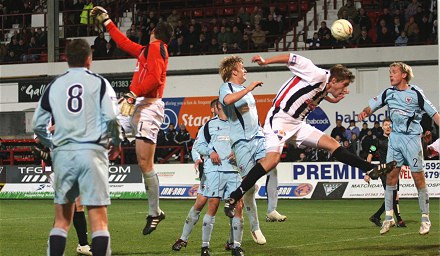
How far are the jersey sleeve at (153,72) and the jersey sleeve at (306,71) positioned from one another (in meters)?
1.85

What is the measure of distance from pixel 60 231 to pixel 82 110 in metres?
1.21

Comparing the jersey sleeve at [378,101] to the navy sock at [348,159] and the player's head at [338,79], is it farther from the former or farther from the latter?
the navy sock at [348,159]

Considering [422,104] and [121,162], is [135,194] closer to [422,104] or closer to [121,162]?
[121,162]

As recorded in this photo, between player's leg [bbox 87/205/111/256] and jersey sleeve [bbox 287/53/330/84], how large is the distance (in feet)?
15.2

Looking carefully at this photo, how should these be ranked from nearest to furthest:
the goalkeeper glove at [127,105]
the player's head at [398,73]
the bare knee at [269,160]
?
the goalkeeper glove at [127,105]
the bare knee at [269,160]
the player's head at [398,73]

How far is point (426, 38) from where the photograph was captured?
30250 mm

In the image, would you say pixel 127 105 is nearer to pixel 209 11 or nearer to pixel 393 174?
pixel 393 174

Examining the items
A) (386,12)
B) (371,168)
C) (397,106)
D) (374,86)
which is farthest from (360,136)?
(371,168)

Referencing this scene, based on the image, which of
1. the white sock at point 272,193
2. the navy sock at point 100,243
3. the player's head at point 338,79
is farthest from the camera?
the white sock at point 272,193

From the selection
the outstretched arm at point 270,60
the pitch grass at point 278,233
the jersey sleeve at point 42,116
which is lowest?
the pitch grass at point 278,233

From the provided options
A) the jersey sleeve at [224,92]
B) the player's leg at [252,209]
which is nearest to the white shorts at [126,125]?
the jersey sleeve at [224,92]

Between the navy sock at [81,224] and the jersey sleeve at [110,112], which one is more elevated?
the jersey sleeve at [110,112]

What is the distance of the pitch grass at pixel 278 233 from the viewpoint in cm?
1257

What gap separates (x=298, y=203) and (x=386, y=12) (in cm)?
964
